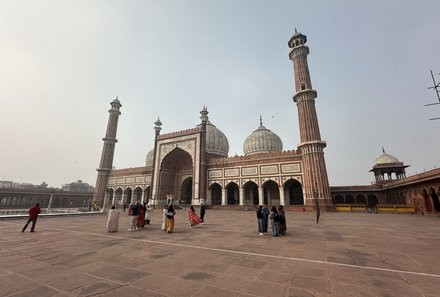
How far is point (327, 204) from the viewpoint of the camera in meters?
21.8

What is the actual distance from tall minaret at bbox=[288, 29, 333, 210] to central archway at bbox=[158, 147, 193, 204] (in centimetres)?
1866

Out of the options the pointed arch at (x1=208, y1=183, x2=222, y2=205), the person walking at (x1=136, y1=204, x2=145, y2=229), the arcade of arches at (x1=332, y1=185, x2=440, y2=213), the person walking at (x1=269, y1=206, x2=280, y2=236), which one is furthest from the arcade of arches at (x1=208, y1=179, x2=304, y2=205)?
the person walking at (x1=269, y1=206, x2=280, y2=236)

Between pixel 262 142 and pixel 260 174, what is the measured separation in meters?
9.54

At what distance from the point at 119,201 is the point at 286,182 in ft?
107

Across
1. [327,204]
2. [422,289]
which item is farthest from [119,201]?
[422,289]

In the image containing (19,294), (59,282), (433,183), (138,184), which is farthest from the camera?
(138,184)

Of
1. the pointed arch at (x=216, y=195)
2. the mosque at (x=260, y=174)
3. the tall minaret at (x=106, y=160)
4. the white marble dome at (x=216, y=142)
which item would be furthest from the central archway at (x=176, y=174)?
the tall minaret at (x=106, y=160)

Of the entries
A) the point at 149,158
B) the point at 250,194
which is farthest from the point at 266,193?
the point at 149,158

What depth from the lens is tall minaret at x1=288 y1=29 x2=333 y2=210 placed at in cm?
2258

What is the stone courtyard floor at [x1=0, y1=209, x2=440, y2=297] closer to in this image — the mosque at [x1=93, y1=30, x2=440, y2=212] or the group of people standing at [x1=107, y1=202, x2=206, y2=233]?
the group of people standing at [x1=107, y1=202, x2=206, y2=233]

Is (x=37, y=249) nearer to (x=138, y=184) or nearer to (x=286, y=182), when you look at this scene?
(x=286, y=182)

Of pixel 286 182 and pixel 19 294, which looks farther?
pixel 286 182

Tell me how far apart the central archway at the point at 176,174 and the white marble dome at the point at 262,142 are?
10.9m

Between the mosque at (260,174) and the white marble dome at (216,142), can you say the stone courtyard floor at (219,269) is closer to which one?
the mosque at (260,174)
